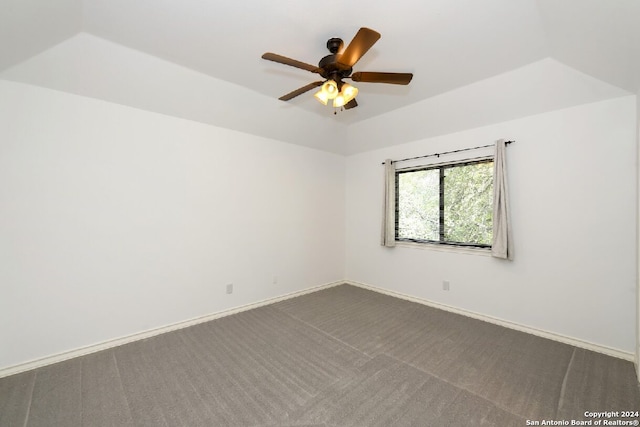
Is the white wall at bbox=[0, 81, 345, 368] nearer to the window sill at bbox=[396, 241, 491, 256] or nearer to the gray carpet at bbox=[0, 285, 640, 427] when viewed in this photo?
the gray carpet at bbox=[0, 285, 640, 427]

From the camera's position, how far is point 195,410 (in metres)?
1.80

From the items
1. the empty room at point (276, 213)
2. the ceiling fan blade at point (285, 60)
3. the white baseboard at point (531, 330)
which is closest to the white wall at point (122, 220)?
the empty room at point (276, 213)

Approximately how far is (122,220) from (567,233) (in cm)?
476

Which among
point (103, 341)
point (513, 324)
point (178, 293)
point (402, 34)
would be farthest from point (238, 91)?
point (513, 324)

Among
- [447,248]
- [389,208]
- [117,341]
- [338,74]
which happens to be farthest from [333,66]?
[117,341]

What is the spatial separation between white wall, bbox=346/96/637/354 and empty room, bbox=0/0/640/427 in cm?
2

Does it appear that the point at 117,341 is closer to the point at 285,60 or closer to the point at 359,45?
the point at 285,60

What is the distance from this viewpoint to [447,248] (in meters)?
3.74

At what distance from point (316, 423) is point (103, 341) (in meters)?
2.35

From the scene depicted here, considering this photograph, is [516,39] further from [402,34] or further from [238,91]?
[238,91]

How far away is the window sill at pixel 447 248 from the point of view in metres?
3.41

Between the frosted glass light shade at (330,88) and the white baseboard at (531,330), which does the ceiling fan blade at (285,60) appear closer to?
the frosted glass light shade at (330,88)

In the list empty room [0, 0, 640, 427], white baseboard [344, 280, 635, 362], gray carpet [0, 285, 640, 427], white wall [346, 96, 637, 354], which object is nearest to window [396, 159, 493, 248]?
empty room [0, 0, 640, 427]

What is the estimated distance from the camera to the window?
3.50 meters
